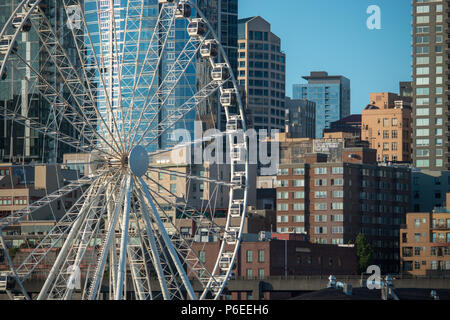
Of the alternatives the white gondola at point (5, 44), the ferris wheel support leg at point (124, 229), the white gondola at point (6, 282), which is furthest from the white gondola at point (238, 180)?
the white gondola at point (5, 44)

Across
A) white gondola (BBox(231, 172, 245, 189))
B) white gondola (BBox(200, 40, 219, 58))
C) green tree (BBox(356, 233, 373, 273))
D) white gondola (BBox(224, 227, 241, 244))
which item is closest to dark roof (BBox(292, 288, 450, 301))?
white gondola (BBox(224, 227, 241, 244))

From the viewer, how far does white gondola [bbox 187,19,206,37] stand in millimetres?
97312

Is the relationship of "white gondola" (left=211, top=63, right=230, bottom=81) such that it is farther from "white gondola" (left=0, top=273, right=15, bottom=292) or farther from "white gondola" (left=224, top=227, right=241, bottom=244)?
"white gondola" (left=0, top=273, right=15, bottom=292)

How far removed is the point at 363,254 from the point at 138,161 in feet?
355

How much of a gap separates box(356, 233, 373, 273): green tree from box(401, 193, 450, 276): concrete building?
6.15m

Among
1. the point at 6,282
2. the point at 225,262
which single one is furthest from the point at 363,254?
the point at 6,282

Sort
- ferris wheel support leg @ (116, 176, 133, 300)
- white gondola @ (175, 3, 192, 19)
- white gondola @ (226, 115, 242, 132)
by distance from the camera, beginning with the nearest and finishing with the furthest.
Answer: ferris wheel support leg @ (116, 176, 133, 300)
white gondola @ (175, 3, 192, 19)
white gondola @ (226, 115, 242, 132)

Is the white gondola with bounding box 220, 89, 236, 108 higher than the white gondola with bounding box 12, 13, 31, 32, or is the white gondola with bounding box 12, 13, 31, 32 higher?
the white gondola with bounding box 12, 13, 31, 32

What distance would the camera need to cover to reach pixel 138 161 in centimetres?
8512

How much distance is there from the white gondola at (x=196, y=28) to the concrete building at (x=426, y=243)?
9866 centimetres

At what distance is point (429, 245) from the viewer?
7525 inches

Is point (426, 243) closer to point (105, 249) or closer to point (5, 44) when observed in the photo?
point (105, 249)
